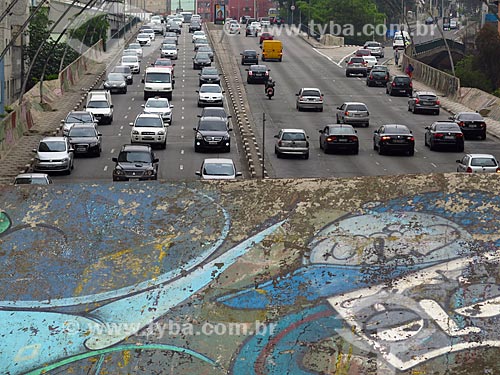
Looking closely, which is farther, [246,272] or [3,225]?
[3,225]

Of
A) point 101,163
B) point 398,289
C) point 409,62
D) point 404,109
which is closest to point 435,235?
point 398,289

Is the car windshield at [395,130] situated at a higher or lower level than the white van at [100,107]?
higher

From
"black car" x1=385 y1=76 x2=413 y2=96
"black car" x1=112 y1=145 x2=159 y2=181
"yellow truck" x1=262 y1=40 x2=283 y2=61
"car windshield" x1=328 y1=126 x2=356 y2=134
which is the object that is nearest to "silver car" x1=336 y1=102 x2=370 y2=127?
"car windshield" x1=328 y1=126 x2=356 y2=134

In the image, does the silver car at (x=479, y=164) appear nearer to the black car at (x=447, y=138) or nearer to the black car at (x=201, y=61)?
the black car at (x=447, y=138)

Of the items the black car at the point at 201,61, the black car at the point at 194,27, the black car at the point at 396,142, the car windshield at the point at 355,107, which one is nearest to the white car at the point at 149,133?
the black car at the point at 396,142

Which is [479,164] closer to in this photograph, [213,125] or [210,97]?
[213,125]

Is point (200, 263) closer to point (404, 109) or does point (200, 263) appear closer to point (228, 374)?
point (228, 374)

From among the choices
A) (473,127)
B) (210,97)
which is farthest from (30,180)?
(210,97)

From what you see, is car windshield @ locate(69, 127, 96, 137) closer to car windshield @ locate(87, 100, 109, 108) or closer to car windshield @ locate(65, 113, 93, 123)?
car windshield @ locate(65, 113, 93, 123)

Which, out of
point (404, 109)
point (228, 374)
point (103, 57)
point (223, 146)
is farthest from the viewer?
point (103, 57)
